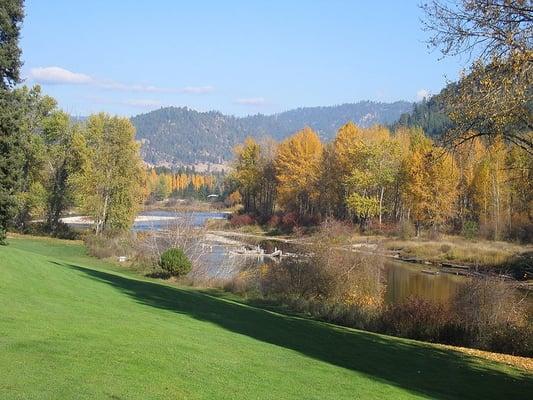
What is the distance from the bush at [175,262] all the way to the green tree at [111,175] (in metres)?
24.8

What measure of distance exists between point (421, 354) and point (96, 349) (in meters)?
10.1

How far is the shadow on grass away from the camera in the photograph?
1209 cm

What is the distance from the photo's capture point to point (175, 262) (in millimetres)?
31234

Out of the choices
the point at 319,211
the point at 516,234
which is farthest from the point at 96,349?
the point at 319,211

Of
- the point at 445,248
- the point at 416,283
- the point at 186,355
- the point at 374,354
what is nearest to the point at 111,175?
the point at 416,283

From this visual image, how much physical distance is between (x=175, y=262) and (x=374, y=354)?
1831 cm

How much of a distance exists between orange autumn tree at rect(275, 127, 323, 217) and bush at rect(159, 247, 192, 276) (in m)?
45.6

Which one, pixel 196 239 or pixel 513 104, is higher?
pixel 513 104

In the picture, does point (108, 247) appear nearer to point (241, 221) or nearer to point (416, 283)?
point (416, 283)

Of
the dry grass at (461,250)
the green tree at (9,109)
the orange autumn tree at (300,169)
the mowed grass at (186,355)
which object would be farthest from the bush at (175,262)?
the orange autumn tree at (300,169)

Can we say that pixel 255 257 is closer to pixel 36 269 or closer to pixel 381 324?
pixel 381 324

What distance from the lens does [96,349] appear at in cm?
945

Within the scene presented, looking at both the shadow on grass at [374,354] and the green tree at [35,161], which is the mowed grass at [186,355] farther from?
the green tree at [35,161]

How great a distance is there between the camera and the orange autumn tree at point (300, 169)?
2992 inches
